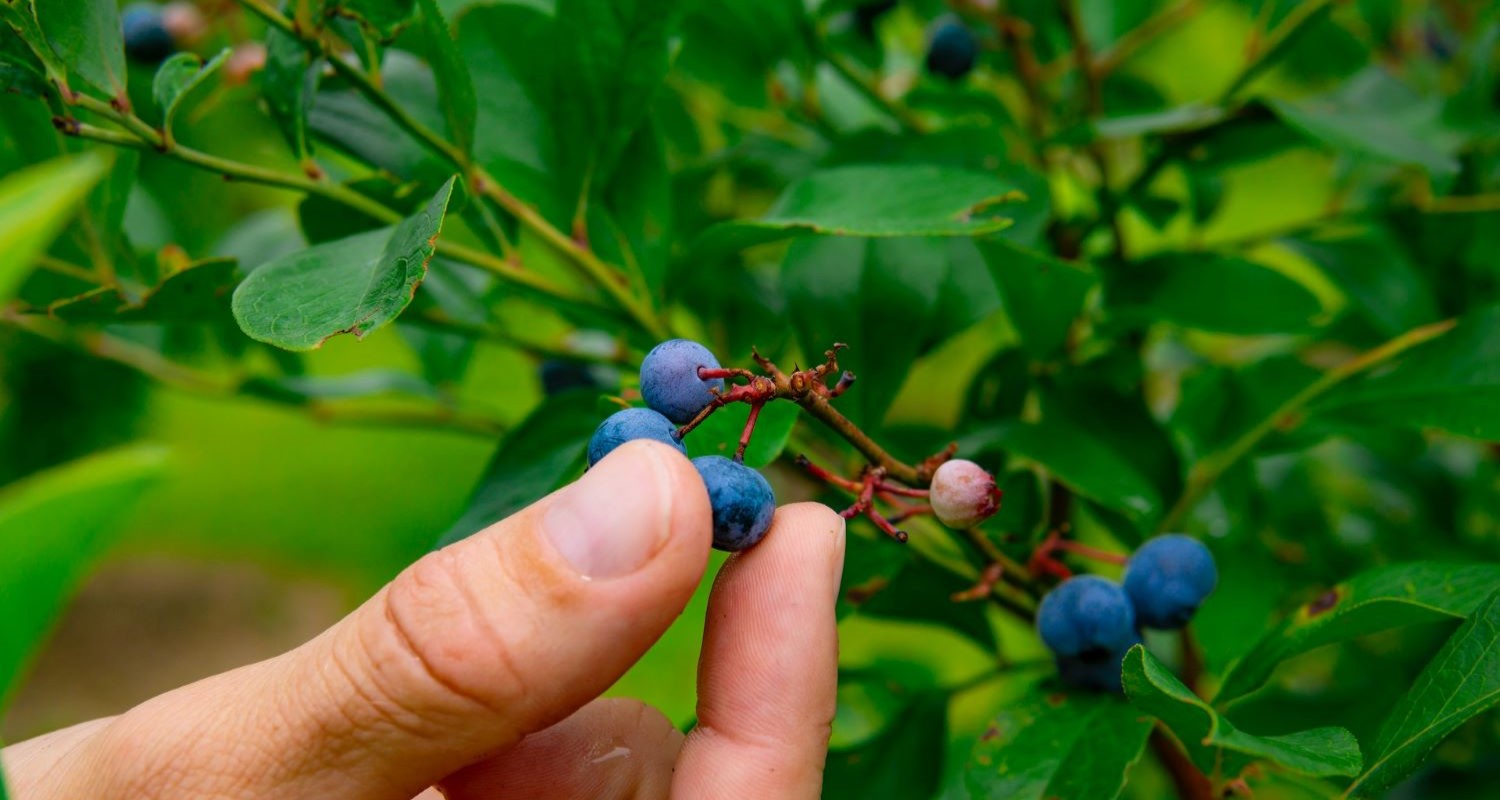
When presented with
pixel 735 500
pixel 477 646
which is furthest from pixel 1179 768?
pixel 477 646

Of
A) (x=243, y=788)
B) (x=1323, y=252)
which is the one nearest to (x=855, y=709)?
(x=1323, y=252)

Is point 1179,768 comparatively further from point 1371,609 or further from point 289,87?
point 289,87

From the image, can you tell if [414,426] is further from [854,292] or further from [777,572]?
[777,572]

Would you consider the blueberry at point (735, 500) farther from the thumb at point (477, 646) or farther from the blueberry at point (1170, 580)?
the blueberry at point (1170, 580)

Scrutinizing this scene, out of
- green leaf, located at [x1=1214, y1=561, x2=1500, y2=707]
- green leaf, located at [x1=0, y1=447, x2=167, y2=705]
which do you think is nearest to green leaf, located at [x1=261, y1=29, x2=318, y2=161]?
green leaf, located at [x1=0, y1=447, x2=167, y2=705]

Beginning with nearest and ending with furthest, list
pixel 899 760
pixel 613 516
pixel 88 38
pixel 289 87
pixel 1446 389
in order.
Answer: pixel 613 516, pixel 88 38, pixel 289 87, pixel 1446 389, pixel 899 760

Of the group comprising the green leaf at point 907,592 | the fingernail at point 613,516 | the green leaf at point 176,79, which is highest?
the green leaf at point 176,79

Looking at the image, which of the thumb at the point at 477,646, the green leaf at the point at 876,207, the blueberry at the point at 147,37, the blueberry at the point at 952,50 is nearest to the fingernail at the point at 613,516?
the thumb at the point at 477,646
